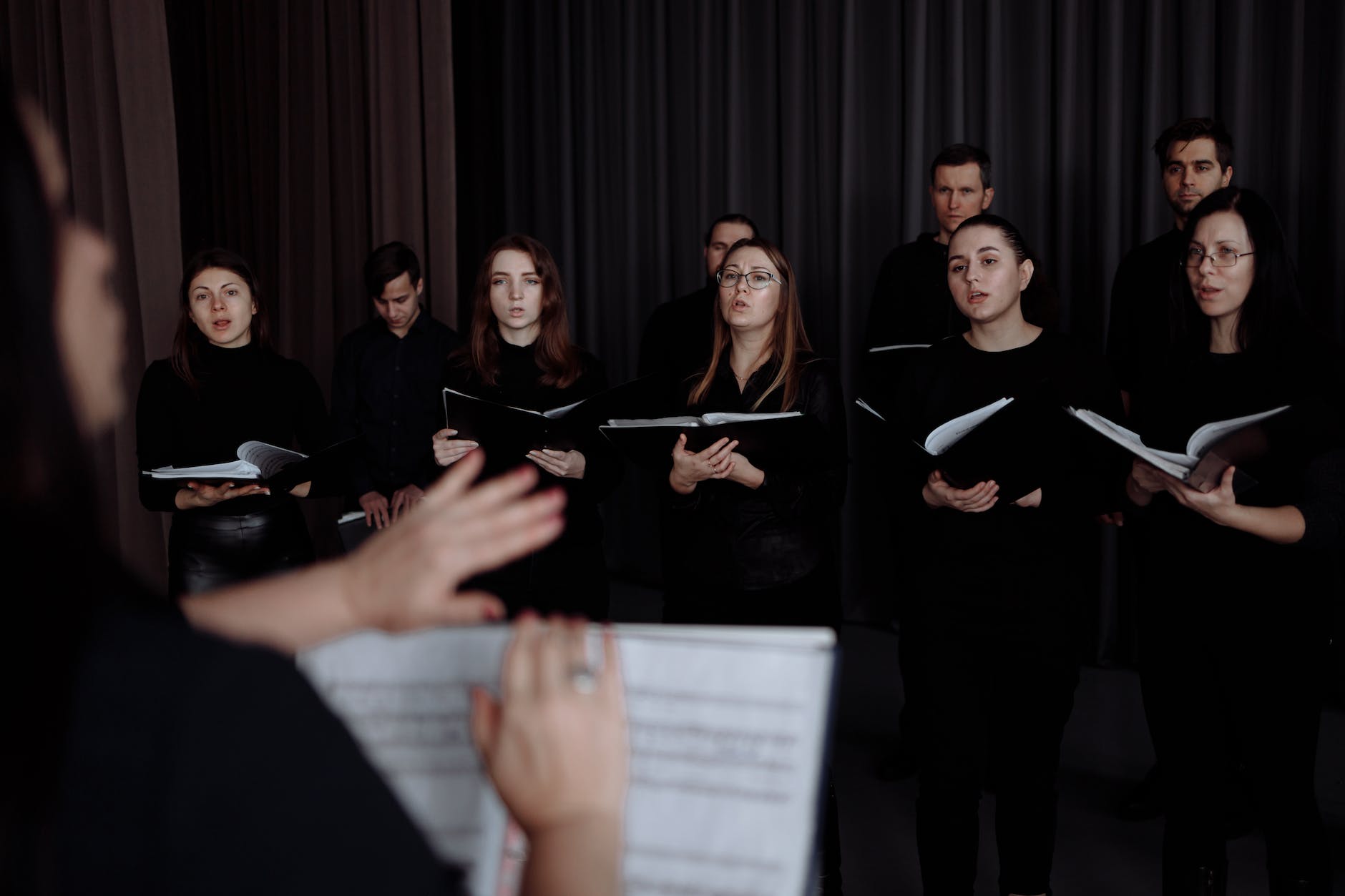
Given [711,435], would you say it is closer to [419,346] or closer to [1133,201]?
[419,346]

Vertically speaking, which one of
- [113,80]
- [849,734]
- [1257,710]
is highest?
[113,80]

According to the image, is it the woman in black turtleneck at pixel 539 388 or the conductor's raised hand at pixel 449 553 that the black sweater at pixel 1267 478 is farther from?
the conductor's raised hand at pixel 449 553

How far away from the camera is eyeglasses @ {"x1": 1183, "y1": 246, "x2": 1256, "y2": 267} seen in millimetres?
1954

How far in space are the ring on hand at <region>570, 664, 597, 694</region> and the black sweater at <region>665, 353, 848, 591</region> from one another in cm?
156

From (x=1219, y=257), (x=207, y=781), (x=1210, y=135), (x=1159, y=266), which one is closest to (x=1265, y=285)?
(x=1219, y=257)

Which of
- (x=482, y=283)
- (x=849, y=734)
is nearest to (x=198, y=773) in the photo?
(x=482, y=283)

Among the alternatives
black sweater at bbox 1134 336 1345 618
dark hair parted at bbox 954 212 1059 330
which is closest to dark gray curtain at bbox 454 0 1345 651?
dark hair parted at bbox 954 212 1059 330

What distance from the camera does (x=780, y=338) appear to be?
2438 millimetres

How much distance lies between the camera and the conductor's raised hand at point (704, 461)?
2.12 meters

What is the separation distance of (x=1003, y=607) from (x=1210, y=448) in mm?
467

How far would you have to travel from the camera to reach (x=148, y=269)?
15.4 feet

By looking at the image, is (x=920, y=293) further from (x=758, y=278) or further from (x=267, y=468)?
(x=267, y=468)

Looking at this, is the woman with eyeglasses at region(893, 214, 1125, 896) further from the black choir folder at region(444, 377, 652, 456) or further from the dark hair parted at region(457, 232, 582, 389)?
the dark hair parted at region(457, 232, 582, 389)

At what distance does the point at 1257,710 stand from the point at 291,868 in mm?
1812
